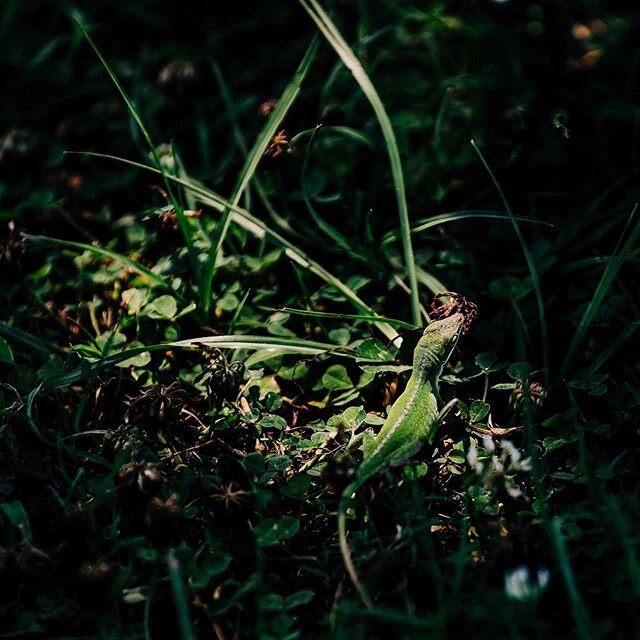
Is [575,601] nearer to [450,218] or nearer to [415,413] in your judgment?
[415,413]

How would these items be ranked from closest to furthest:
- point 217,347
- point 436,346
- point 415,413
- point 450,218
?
point 415,413 < point 436,346 < point 217,347 < point 450,218

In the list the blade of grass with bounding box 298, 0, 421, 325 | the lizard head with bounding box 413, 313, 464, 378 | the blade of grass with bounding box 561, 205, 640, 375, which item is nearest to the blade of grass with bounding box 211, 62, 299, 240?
Result: the blade of grass with bounding box 298, 0, 421, 325

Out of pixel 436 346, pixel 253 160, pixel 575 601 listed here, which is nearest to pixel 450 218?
pixel 436 346

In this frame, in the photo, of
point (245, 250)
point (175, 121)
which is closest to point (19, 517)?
point (245, 250)

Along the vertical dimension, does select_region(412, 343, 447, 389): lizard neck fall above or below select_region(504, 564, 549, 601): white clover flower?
above

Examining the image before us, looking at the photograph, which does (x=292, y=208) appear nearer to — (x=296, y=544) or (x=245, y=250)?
(x=245, y=250)

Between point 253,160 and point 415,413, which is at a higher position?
point 253,160

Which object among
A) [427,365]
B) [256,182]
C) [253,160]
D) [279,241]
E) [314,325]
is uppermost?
[253,160]

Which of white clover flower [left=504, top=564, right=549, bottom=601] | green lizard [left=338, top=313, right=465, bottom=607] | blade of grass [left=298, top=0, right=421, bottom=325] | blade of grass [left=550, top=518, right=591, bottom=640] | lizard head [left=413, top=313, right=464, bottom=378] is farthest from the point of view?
blade of grass [left=298, top=0, right=421, bottom=325]

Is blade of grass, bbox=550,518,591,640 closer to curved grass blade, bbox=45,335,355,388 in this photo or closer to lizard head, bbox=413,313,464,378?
lizard head, bbox=413,313,464,378
